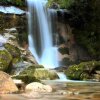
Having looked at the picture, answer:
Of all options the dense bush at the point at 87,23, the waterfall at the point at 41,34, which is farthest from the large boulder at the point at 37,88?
the dense bush at the point at 87,23

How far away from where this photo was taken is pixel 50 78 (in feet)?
63.1

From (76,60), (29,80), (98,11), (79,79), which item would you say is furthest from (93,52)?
(29,80)

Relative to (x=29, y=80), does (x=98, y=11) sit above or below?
above

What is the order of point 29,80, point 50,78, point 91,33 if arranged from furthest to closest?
1. point 91,33
2. point 50,78
3. point 29,80

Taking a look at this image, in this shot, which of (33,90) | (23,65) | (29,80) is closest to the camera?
(33,90)

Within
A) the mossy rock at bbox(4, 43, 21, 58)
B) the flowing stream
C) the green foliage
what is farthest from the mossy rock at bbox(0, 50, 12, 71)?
the green foliage

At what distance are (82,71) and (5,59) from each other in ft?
12.7

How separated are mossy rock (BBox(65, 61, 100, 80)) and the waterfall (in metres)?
5.67

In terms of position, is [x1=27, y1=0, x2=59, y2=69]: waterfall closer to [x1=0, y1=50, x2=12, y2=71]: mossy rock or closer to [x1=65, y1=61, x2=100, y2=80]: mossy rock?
[x1=65, y1=61, x2=100, y2=80]: mossy rock

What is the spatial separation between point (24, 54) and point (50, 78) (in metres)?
4.18

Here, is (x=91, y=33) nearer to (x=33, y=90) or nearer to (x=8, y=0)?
(x=8, y=0)

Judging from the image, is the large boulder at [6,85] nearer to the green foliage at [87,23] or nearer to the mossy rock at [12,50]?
the mossy rock at [12,50]

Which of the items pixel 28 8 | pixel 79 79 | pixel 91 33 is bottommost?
pixel 79 79

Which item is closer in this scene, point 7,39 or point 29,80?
point 29,80
